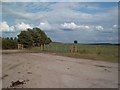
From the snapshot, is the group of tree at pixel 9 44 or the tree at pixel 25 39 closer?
the group of tree at pixel 9 44

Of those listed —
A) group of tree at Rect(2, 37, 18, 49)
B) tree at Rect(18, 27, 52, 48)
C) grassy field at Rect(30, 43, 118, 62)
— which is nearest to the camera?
grassy field at Rect(30, 43, 118, 62)

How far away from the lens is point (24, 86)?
42.8 feet

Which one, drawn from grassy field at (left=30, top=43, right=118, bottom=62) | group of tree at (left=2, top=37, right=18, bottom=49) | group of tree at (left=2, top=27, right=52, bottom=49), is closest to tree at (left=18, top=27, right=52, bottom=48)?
group of tree at (left=2, top=27, right=52, bottom=49)

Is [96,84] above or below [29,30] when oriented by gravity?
below

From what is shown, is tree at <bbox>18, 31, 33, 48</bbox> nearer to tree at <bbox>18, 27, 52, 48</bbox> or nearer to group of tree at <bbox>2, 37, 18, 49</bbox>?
tree at <bbox>18, 27, 52, 48</bbox>

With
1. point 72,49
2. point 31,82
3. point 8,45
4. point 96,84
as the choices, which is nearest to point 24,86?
point 31,82

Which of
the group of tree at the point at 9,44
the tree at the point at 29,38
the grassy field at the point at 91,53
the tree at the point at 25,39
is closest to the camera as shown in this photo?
the grassy field at the point at 91,53

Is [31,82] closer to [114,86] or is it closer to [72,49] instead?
[114,86]

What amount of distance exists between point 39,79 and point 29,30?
6862 cm

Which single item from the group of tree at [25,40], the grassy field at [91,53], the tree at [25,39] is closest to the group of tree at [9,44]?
the group of tree at [25,40]

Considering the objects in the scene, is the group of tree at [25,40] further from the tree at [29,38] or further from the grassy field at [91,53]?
the grassy field at [91,53]

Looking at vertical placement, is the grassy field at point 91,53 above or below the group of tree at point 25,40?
below

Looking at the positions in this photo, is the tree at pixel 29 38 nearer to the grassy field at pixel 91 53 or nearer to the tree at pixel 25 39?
the tree at pixel 25 39

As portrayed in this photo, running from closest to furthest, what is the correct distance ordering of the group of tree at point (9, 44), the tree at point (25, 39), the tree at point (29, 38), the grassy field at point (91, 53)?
the grassy field at point (91, 53) < the group of tree at point (9, 44) < the tree at point (25, 39) < the tree at point (29, 38)
